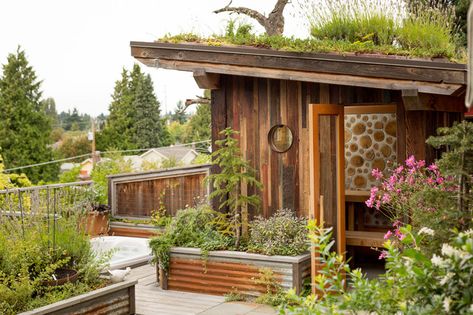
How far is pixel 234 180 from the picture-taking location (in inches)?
298

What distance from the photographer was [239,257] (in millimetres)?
7340

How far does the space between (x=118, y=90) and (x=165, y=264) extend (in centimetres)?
2736

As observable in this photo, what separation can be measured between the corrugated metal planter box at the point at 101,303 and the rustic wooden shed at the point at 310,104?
7.01ft

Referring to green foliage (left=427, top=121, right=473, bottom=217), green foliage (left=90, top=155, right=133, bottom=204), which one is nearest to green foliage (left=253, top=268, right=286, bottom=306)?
green foliage (left=427, top=121, right=473, bottom=217)

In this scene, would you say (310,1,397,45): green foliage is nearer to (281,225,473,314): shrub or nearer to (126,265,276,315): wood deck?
(126,265,276,315): wood deck

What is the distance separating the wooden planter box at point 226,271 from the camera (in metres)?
7.04

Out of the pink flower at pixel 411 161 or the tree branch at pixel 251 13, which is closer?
the pink flower at pixel 411 161

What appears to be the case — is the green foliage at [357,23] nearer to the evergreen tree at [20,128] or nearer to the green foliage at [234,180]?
the green foliage at [234,180]

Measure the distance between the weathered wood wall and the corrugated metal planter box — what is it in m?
2.22

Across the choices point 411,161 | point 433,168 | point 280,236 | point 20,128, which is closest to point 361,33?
point 411,161

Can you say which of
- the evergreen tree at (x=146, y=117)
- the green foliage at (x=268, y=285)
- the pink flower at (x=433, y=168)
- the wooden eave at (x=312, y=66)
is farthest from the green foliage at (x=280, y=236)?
the evergreen tree at (x=146, y=117)

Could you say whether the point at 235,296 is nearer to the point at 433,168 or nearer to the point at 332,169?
the point at 332,169

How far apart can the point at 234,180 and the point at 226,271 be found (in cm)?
107

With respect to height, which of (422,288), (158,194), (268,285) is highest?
(422,288)
